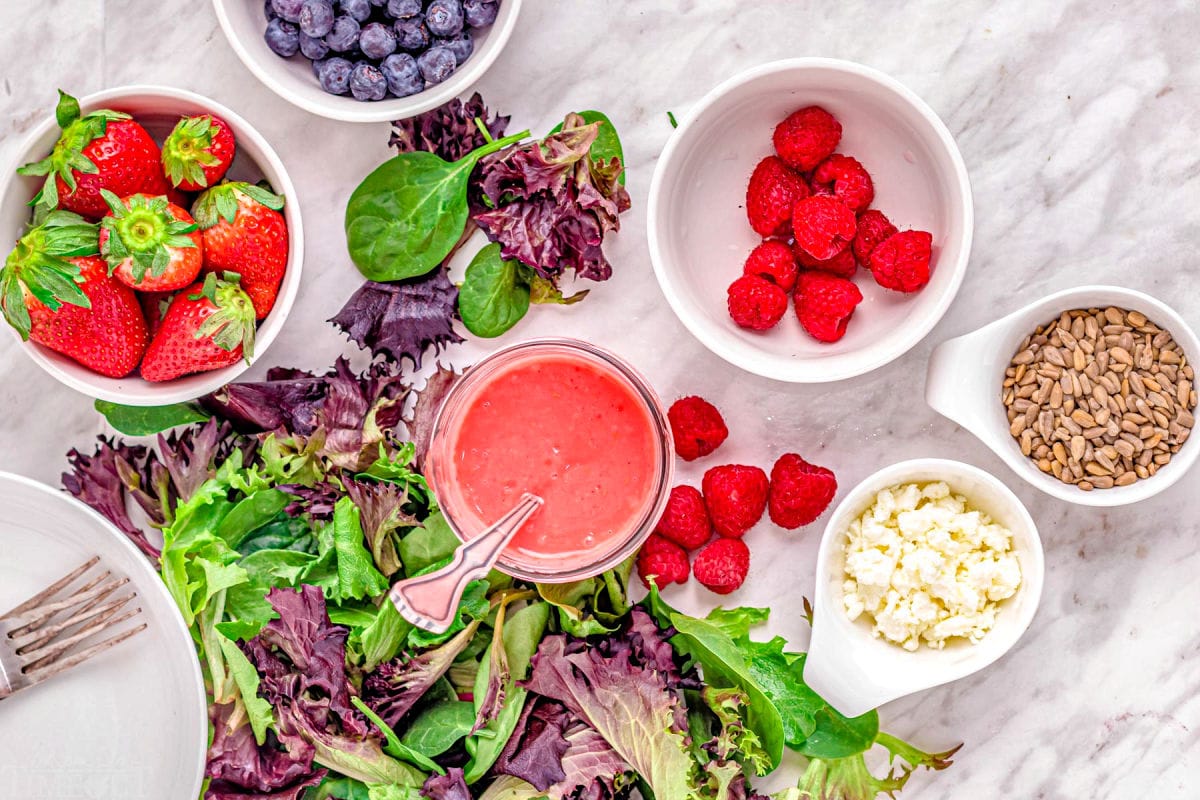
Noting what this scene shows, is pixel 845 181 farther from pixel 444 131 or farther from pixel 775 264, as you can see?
pixel 444 131

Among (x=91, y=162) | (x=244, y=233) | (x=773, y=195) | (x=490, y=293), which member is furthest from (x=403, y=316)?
(x=773, y=195)

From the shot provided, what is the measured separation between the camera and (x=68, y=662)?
1.44m

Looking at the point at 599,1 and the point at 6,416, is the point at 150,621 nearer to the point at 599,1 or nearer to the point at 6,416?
the point at 6,416

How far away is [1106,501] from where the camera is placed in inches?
58.0

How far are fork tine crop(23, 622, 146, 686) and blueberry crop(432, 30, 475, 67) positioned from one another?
0.89 metres

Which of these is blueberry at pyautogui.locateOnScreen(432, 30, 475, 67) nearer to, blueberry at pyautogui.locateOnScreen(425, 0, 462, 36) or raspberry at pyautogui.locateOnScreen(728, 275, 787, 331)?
blueberry at pyautogui.locateOnScreen(425, 0, 462, 36)

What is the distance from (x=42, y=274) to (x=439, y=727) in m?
0.80

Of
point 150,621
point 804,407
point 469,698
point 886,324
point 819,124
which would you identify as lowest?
point 469,698

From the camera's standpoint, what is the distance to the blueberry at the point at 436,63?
4.82 ft

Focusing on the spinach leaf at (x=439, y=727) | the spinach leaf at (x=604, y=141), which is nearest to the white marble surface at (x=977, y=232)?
the spinach leaf at (x=604, y=141)

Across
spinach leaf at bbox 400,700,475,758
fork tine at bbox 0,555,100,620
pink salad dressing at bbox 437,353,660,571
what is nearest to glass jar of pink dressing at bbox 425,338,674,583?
pink salad dressing at bbox 437,353,660,571

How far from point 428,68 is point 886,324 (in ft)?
2.41

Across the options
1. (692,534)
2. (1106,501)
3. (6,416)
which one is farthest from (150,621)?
(1106,501)

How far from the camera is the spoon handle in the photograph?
1.35 meters
